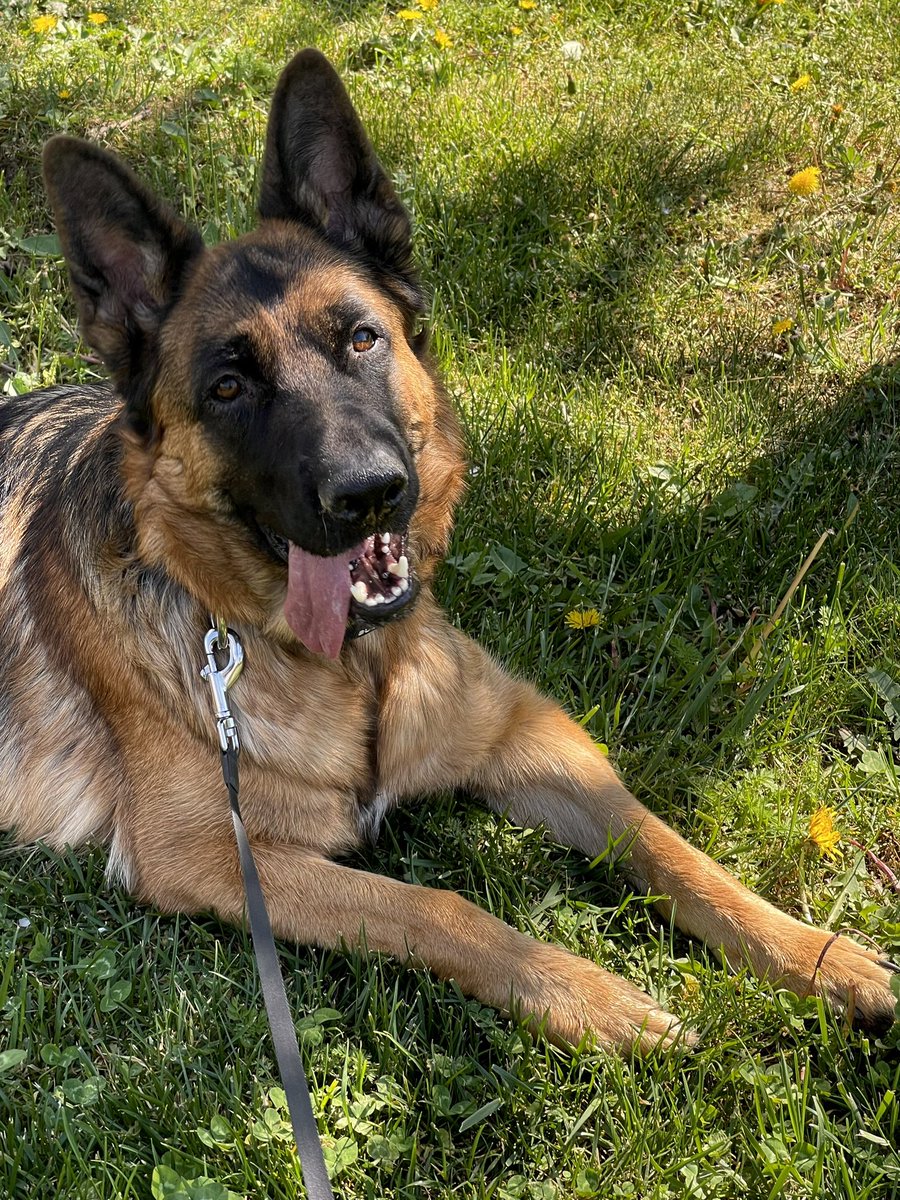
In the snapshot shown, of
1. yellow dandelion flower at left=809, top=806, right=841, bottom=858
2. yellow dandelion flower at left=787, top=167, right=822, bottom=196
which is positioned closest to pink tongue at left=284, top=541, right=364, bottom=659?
yellow dandelion flower at left=809, top=806, right=841, bottom=858

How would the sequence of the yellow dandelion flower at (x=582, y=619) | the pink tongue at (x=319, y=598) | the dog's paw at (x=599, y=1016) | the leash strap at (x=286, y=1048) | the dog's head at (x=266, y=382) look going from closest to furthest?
the leash strap at (x=286, y=1048), the dog's paw at (x=599, y=1016), the dog's head at (x=266, y=382), the pink tongue at (x=319, y=598), the yellow dandelion flower at (x=582, y=619)

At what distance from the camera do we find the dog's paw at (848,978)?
2.57 metres

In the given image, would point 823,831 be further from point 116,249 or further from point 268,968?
point 116,249

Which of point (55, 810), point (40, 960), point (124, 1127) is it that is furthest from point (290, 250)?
point (124, 1127)

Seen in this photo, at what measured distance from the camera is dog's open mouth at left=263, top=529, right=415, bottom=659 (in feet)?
9.00

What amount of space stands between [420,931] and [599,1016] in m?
0.49

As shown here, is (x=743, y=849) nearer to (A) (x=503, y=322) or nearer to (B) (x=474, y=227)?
(A) (x=503, y=322)

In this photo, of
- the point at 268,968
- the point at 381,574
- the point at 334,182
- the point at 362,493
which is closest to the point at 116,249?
the point at 334,182

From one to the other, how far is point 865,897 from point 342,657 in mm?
1612

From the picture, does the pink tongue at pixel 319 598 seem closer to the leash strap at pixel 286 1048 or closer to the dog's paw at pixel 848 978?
the leash strap at pixel 286 1048

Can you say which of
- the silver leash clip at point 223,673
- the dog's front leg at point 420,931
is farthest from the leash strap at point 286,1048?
the dog's front leg at point 420,931

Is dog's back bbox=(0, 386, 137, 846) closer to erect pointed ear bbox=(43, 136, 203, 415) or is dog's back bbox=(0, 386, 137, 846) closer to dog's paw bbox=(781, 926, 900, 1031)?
erect pointed ear bbox=(43, 136, 203, 415)

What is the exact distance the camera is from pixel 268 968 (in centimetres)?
220

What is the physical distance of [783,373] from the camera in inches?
181
